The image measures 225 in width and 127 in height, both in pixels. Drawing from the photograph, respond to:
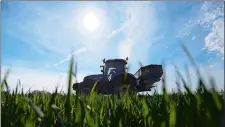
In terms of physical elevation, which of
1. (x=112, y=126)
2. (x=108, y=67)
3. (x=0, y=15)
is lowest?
(x=112, y=126)

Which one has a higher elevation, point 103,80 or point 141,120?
point 103,80

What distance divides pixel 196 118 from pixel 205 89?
10cm

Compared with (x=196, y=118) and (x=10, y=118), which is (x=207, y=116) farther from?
(x=10, y=118)

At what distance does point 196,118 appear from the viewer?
780 mm

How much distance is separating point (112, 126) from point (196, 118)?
1.33 feet

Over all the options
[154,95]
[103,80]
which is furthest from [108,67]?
[154,95]

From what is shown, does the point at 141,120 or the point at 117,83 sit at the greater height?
the point at 117,83

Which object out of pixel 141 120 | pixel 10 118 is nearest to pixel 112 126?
pixel 141 120

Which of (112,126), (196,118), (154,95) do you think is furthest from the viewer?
(154,95)

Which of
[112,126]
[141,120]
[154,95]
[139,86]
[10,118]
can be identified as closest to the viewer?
[112,126]

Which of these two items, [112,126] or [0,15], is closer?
[112,126]

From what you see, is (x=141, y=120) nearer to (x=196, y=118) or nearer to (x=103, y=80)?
(x=196, y=118)

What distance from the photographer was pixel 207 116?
2.24 ft

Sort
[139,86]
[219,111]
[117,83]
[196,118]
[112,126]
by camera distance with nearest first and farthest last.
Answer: [219,111], [196,118], [112,126], [117,83], [139,86]
